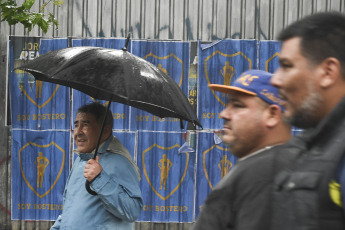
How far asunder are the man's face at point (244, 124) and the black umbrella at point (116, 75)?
1.14m

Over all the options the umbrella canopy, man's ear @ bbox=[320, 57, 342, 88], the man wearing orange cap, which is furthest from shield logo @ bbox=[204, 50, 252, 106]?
man's ear @ bbox=[320, 57, 342, 88]

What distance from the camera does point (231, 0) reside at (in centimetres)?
760

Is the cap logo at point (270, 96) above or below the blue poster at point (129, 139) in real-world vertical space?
above

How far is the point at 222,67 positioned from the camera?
299 inches

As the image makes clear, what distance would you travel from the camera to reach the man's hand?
3555 mm

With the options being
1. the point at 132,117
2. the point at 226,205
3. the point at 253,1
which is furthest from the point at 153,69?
the point at 253,1

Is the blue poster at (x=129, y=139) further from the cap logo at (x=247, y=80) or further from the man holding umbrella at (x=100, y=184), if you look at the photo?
the cap logo at (x=247, y=80)

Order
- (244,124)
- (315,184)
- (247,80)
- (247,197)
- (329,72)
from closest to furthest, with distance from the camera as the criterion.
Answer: (315,184), (329,72), (247,197), (244,124), (247,80)

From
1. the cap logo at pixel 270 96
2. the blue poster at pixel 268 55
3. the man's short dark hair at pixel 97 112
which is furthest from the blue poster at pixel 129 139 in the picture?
the cap logo at pixel 270 96

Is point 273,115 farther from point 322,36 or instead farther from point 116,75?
point 116,75

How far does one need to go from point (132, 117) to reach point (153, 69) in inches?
146

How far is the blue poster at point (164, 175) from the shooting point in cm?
750

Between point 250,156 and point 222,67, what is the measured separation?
18.4 feet

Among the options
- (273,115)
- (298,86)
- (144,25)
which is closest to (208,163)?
(144,25)
